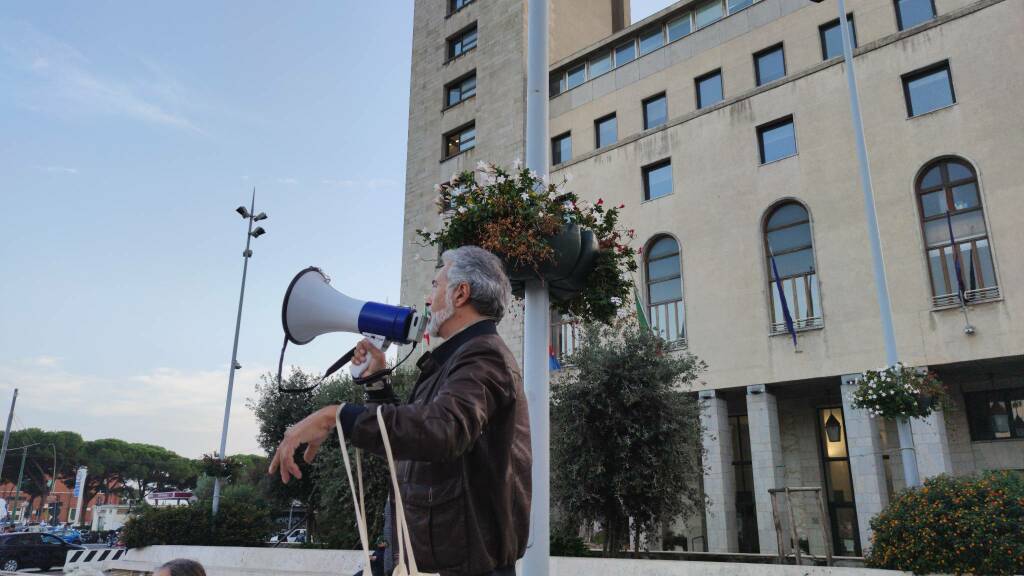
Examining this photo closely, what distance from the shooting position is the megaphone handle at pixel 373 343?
2.69m

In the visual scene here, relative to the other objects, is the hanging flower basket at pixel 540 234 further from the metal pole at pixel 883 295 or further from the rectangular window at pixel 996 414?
the rectangular window at pixel 996 414

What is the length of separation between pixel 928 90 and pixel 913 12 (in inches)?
110

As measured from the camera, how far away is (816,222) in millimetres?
22438

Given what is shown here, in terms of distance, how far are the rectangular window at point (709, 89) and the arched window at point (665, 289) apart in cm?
548

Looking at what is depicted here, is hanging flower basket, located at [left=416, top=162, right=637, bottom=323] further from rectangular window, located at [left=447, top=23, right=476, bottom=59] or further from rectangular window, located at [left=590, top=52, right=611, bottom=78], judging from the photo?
rectangular window, located at [left=447, top=23, right=476, bottom=59]

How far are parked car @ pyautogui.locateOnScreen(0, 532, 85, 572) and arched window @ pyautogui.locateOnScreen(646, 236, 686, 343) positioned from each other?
77.6ft

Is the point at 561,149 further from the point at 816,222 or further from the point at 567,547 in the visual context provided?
the point at 567,547

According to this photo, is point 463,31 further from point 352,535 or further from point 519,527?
point 519,527

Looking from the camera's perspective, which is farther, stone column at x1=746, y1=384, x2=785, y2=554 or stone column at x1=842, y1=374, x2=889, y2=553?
stone column at x1=746, y1=384, x2=785, y2=554

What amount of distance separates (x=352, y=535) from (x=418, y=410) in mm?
17860

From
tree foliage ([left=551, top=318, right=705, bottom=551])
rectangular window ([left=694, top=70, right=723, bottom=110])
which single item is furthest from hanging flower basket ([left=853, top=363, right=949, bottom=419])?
rectangular window ([left=694, top=70, right=723, bottom=110])

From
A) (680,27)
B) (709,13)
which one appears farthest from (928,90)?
(680,27)

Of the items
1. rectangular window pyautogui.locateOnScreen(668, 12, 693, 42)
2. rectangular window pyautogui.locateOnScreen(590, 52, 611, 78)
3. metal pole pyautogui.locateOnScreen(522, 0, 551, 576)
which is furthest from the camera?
rectangular window pyautogui.locateOnScreen(590, 52, 611, 78)

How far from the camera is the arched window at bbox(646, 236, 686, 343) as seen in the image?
25078 mm
